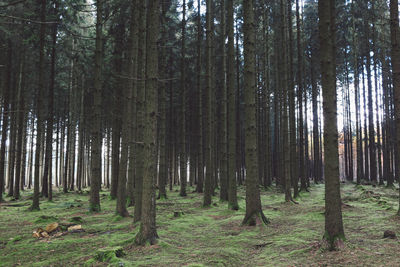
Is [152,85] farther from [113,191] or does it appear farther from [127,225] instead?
[113,191]

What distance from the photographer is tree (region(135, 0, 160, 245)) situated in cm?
616

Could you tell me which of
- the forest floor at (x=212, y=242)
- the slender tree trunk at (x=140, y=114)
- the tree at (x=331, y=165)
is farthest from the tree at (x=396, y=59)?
the slender tree trunk at (x=140, y=114)

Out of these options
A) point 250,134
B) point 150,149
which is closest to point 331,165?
point 250,134

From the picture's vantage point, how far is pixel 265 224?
801 cm

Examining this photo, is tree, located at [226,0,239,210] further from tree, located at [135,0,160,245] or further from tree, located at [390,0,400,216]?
tree, located at [390,0,400,216]

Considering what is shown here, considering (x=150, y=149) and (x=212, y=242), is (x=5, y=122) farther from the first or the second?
(x=212, y=242)

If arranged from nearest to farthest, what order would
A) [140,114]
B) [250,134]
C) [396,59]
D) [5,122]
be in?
[250,134] < [396,59] < [140,114] < [5,122]

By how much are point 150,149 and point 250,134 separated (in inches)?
126

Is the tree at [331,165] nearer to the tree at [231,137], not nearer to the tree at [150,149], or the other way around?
the tree at [150,149]

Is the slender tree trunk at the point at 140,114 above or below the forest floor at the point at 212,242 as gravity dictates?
above

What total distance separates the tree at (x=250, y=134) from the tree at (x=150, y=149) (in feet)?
9.83

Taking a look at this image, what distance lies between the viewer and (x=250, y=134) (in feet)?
27.2

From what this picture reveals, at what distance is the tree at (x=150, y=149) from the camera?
6.16 metres

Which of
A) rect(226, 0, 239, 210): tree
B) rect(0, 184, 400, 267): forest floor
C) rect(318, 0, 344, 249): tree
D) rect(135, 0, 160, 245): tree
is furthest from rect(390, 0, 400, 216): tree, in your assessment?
rect(135, 0, 160, 245): tree
